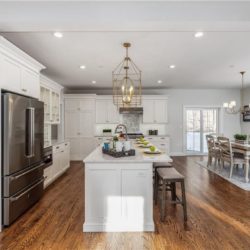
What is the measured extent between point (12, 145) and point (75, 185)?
2.15 m

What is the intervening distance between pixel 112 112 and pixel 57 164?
333cm

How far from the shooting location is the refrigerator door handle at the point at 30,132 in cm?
316

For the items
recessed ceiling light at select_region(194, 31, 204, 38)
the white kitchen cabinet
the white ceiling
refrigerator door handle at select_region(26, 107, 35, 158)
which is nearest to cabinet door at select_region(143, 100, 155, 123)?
the white ceiling

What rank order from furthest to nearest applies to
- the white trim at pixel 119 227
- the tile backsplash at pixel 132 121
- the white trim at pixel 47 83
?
the tile backsplash at pixel 132 121 → the white trim at pixel 47 83 → the white trim at pixel 119 227

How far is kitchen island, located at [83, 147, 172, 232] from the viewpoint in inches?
104

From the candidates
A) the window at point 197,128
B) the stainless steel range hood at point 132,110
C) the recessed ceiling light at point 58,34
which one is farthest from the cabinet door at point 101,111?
the recessed ceiling light at point 58,34

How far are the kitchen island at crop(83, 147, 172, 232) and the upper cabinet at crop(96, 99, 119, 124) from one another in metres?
5.24

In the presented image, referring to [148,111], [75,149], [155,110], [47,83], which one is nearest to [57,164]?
[47,83]

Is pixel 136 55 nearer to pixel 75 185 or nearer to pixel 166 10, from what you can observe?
pixel 166 10

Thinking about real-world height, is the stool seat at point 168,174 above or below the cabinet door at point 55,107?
below

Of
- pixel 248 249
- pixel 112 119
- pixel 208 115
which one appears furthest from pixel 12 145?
pixel 208 115

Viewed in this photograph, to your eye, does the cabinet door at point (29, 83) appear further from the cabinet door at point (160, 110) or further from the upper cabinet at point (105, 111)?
the cabinet door at point (160, 110)

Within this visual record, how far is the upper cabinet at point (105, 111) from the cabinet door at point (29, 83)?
161 inches

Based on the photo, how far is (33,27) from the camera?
2422mm
